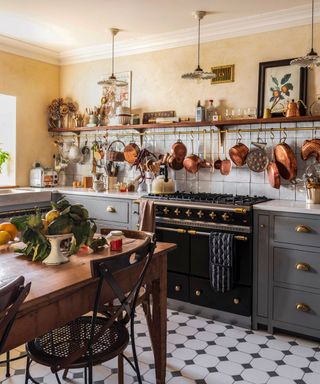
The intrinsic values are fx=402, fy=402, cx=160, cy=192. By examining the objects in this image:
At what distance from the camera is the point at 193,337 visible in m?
2.91

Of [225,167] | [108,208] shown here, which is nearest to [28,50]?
[108,208]

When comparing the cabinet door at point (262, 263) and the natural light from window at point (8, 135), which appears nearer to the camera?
the cabinet door at point (262, 263)

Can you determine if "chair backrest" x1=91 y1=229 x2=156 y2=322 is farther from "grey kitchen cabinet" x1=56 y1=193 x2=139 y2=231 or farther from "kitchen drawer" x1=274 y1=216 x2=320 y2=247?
"grey kitchen cabinet" x1=56 y1=193 x2=139 y2=231

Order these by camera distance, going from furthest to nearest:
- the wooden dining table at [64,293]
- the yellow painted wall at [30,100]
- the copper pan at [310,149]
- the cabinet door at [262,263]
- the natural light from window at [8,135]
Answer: the natural light from window at [8,135], the yellow painted wall at [30,100], the copper pan at [310,149], the cabinet door at [262,263], the wooden dining table at [64,293]

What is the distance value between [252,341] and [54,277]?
5.97ft

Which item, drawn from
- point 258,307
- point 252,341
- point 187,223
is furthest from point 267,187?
point 252,341

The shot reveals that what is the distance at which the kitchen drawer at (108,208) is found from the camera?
148 inches

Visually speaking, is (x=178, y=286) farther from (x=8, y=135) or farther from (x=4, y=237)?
(x=8, y=135)

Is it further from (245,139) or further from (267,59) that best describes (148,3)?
(245,139)

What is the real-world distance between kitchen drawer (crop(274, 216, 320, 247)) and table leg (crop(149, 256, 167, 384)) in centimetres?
117

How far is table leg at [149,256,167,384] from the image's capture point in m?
2.12

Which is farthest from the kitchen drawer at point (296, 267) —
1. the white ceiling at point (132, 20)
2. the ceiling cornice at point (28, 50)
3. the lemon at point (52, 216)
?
the ceiling cornice at point (28, 50)

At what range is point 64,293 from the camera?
150 centimetres

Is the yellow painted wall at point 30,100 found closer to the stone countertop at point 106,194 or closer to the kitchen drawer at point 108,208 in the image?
the stone countertop at point 106,194
